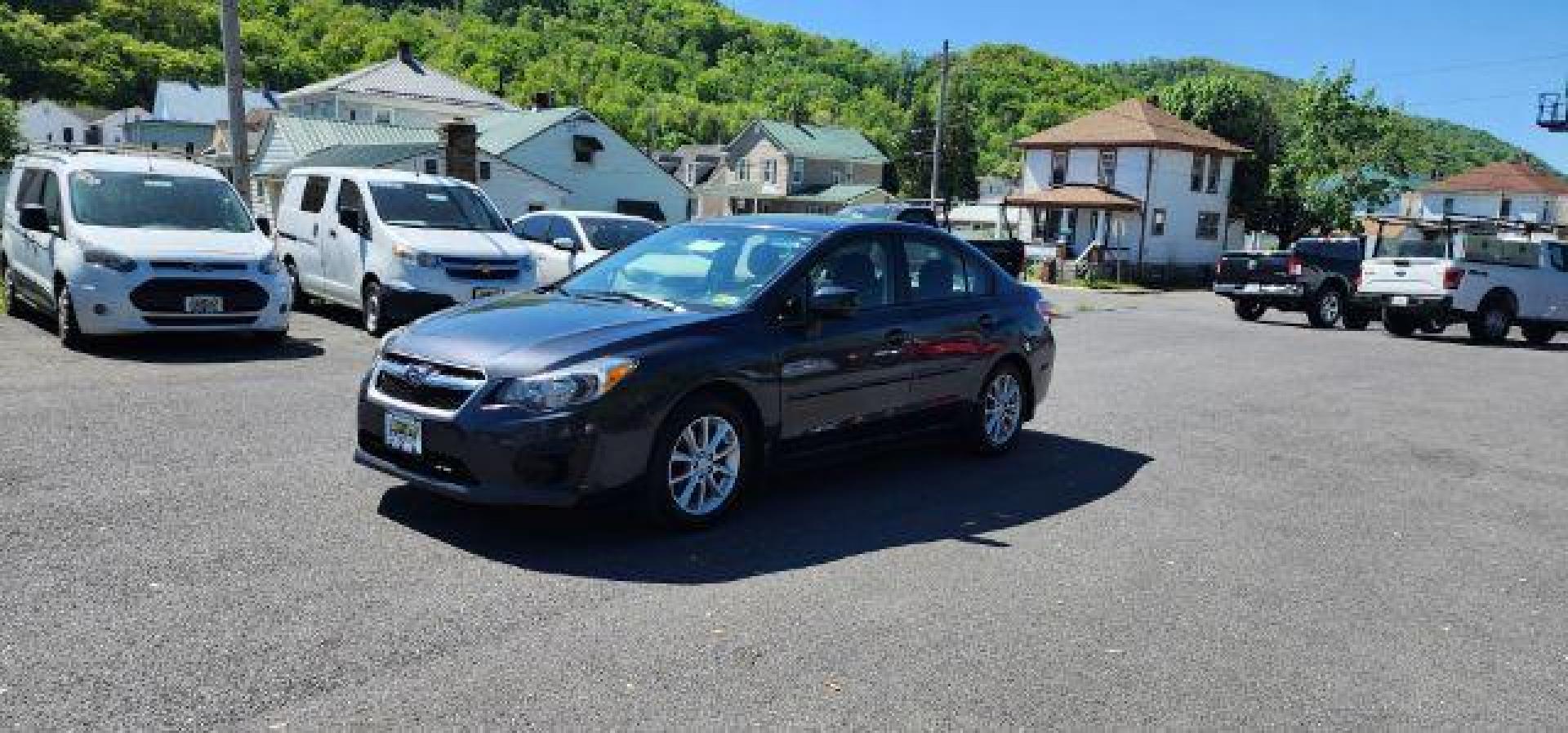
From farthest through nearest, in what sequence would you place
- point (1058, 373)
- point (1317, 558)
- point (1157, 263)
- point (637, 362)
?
point (1157, 263)
point (1058, 373)
point (1317, 558)
point (637, 362)

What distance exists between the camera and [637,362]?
5.12 metres

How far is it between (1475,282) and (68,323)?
21.0m

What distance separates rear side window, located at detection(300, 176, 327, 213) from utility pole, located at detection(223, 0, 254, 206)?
133 inches

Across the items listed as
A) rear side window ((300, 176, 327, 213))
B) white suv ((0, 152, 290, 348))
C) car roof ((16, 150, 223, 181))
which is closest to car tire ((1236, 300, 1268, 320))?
rear side window ((300, 176, 327, 213))

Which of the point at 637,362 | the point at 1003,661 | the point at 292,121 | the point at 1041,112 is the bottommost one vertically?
the point at 1003,661

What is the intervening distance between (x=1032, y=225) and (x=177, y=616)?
50592 mm

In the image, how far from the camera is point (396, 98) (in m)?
66.6

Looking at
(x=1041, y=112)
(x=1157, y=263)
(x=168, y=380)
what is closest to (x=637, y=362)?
(x=168, y=380)

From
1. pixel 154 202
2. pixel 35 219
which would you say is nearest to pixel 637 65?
pixel 154 202

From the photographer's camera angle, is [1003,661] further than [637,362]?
No

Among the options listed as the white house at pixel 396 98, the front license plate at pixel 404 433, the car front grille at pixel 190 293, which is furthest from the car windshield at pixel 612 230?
the white house at pixel 396 98

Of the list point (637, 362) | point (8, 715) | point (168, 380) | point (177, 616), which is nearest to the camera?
point (8, 715)

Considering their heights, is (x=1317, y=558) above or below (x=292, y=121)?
below

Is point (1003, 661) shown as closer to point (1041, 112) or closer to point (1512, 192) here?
point (1512, 192)
